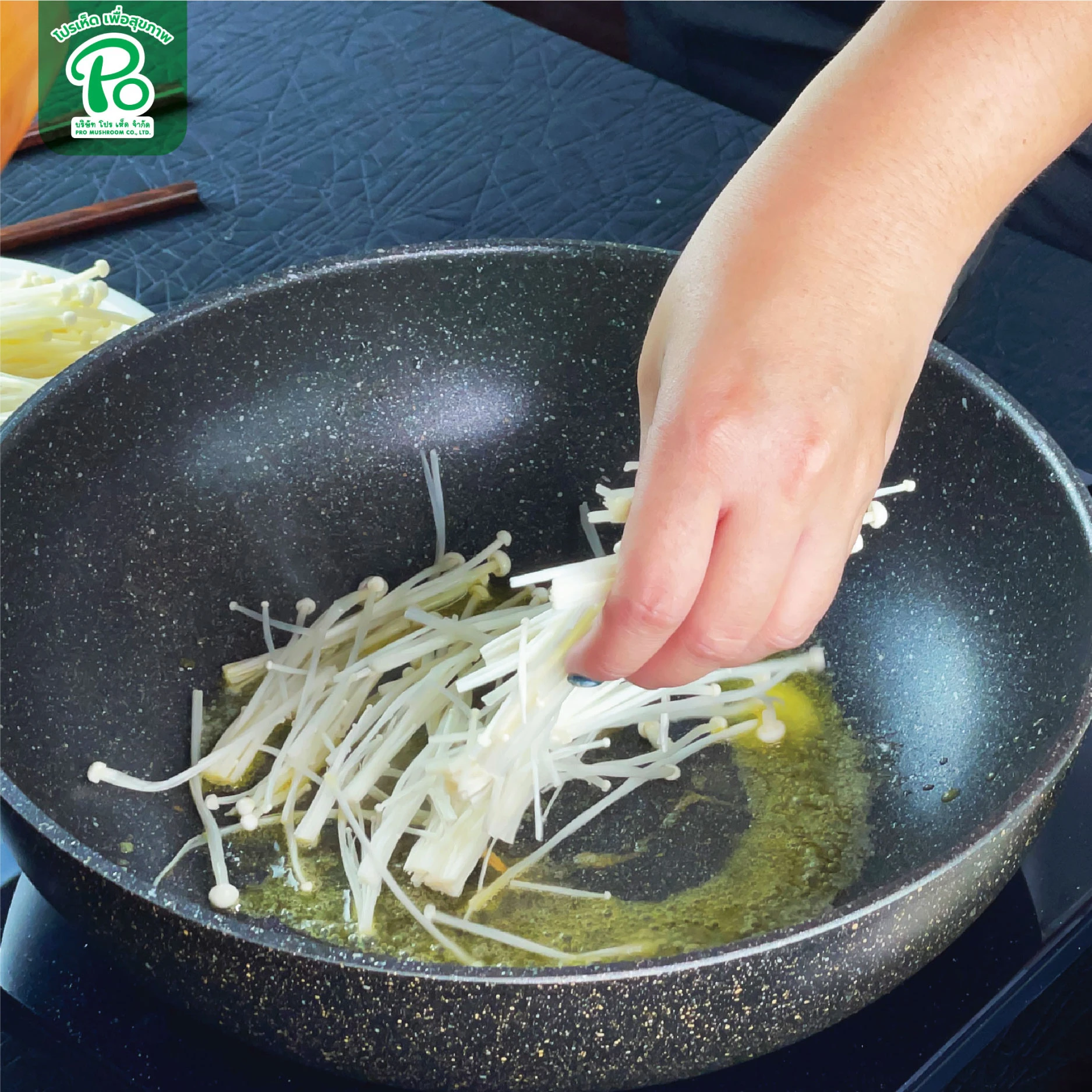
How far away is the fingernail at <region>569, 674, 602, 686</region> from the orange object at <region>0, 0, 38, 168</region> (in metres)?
0.57

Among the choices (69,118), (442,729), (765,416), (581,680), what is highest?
(765,416)

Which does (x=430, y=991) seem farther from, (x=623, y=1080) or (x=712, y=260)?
(x=712, y=260)

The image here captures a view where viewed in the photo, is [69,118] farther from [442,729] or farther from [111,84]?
[442,729]

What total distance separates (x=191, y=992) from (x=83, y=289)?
75 cm

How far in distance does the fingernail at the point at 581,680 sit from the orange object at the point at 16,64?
22.5 inches

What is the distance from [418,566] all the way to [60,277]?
48 centimetres

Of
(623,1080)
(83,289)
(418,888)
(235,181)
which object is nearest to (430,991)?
(623,1080)

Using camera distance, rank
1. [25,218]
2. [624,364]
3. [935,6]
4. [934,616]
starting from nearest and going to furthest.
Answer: [935,6], [934,616], [624,364], [25,218]

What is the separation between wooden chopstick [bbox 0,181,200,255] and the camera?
1396 millimetres

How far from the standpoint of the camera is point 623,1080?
653 mm

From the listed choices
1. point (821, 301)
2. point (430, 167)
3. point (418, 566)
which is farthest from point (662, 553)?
point (430, 167)

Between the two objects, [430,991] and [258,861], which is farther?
[258,861]

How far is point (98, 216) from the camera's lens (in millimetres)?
1414

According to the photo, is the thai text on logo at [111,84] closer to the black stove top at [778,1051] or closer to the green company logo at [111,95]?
the green company logo at [111,95]
